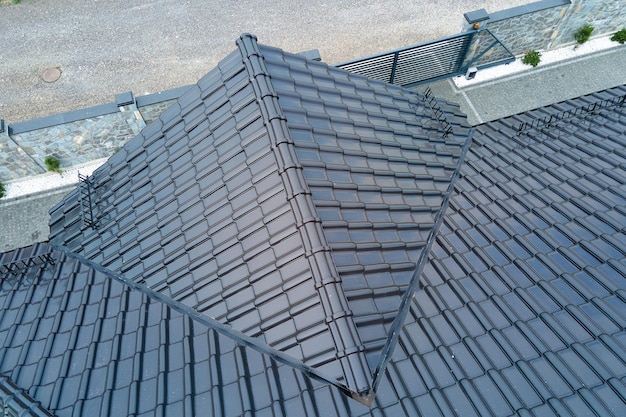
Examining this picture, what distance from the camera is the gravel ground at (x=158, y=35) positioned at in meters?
19.3

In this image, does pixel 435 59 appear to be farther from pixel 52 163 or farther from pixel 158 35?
pixel 52 163

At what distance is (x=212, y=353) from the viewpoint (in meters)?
6.96

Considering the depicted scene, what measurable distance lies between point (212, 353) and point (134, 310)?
180 centimetres

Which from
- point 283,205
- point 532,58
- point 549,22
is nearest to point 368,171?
point 283,205

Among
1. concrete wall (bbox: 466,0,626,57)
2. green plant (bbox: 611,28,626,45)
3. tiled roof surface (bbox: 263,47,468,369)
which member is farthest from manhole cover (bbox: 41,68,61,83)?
green plant (bbox: 611,28,626,45)

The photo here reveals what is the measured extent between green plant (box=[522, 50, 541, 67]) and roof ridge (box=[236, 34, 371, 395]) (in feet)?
50.4

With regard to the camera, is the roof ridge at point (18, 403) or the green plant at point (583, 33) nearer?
the roof ridge at point (18, 403)

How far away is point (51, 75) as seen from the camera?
1947 centimetres

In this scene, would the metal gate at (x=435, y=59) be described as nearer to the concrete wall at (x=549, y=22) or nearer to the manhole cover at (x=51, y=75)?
the concrete wall at (x=549, y=22)

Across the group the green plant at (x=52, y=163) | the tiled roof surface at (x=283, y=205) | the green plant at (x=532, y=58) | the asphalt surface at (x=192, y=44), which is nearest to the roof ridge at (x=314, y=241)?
the tiled roof surface at (x=283, y=205)

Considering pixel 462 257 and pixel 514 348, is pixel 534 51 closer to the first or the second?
pixel 462 257

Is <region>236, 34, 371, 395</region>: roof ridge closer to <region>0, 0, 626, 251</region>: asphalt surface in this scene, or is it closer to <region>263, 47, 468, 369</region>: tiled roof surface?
<region>263, 47, 468, 369</region>: tiled roof surface

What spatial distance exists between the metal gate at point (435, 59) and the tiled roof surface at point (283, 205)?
7489 millimetres

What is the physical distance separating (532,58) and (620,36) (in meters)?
4.21
